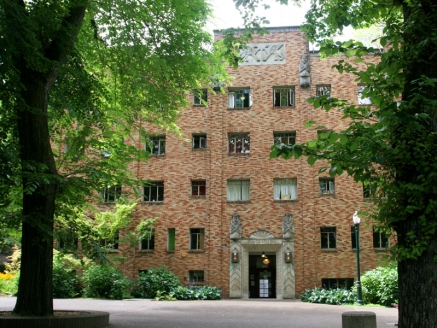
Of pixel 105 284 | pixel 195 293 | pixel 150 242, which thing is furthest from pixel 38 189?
pixel 150 242

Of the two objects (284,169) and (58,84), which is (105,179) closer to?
(58,84)

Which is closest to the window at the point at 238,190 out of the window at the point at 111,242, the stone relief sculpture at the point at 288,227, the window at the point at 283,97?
the stone relief sculpture at the point at 288,227

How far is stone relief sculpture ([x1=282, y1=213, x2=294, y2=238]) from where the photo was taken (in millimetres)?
28836

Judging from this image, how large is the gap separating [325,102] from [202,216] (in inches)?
972

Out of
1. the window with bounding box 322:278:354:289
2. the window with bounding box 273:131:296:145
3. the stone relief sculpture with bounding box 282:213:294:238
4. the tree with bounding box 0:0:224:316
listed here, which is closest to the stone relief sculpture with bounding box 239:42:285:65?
the window with bounding box 273:131:296:145

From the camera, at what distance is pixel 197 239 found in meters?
30.1

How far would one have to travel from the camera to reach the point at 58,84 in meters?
11.9

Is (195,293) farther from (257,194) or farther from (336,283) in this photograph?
(336,283)

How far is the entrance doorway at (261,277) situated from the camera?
1176 inches

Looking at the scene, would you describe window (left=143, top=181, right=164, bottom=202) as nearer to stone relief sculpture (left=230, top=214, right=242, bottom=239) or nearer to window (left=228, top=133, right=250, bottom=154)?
stone relief sculpture (left=230, top=214, right=242, bottom=239)

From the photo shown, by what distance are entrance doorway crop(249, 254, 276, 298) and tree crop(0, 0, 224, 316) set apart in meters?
14.4

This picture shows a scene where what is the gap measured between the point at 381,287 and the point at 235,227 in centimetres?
985

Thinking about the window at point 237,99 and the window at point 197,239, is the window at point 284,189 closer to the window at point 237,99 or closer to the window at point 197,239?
the window at point 197,239

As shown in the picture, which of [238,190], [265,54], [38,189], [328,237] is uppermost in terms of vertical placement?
[265,54]
